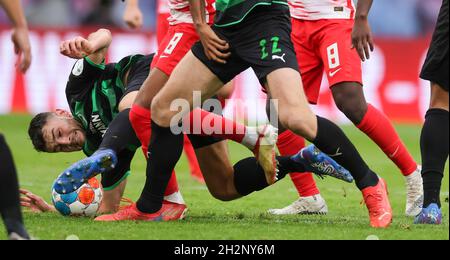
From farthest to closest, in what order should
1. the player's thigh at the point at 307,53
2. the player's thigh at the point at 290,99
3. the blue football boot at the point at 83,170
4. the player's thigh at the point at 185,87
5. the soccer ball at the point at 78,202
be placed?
1. the player's thigh at the point at 307,53
2. the soccer ball at the point at 78,202
3. the blue football boot at the point at 83,170
4. the player's thigh at the point at 185,87
5. the player's thigh at the point at 290,99

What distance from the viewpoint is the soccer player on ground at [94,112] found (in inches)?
251

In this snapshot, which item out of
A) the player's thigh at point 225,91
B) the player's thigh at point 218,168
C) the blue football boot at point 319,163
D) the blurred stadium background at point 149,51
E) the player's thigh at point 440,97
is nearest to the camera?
the player's thigh at point 440,97

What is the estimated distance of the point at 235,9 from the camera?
5504 millimetres

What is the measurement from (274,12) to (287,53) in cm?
27

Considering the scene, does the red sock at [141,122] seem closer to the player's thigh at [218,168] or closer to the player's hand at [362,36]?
the player's thigh at [218,168]

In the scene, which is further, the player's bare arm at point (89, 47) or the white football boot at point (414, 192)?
the white football boot at point (414, 192)

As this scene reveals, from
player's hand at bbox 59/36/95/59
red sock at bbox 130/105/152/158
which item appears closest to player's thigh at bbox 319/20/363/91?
red sock at bbox 130/105/152/158

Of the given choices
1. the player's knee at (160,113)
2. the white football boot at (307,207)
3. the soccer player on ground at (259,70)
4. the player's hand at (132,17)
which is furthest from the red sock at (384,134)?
the player's hand at (132,17)

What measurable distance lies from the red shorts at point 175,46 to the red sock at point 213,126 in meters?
0.33

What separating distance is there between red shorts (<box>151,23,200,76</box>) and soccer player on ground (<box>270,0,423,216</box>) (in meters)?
0.97

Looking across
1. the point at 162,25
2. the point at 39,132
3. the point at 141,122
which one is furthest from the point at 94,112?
the point at 162,25

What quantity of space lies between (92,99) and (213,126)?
41.1 inches

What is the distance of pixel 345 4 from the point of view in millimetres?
6785

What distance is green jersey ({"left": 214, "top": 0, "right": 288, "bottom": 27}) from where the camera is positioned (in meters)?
5.49
